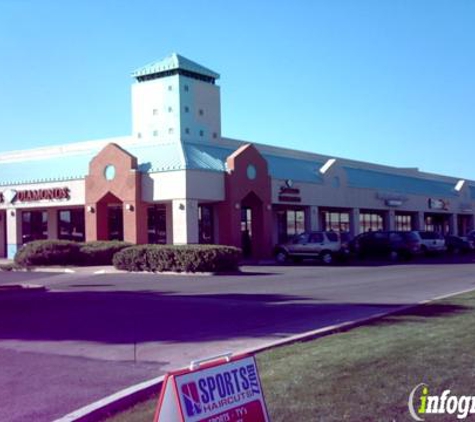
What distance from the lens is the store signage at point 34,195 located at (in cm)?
3791

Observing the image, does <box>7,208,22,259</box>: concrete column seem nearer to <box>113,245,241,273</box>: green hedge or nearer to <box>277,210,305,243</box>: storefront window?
<box>113,245,241,273</box>: green hedge

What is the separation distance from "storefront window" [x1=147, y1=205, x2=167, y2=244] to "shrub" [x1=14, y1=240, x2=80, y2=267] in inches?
268

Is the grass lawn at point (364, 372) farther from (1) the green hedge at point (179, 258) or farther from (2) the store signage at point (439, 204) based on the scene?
(2) the store signage at point (439, 204)

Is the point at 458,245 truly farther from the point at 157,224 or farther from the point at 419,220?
the point at 157,224

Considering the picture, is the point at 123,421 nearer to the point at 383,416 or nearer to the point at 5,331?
the point at 383,416

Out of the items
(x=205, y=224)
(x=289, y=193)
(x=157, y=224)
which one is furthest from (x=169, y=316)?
(x=289, y=193)

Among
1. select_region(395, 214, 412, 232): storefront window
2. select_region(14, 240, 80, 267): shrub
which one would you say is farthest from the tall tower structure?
select_region(395, 214, 412, 232): storefront window

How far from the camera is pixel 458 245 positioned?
4372cm

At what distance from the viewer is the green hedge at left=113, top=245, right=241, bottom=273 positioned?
27.0 metres

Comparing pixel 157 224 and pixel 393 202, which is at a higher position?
pixel 393 202

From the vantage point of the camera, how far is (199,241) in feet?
119

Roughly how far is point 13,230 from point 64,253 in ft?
35.4

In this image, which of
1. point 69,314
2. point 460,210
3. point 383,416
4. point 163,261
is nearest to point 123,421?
point 383,416

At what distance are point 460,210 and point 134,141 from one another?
34.9 meters
